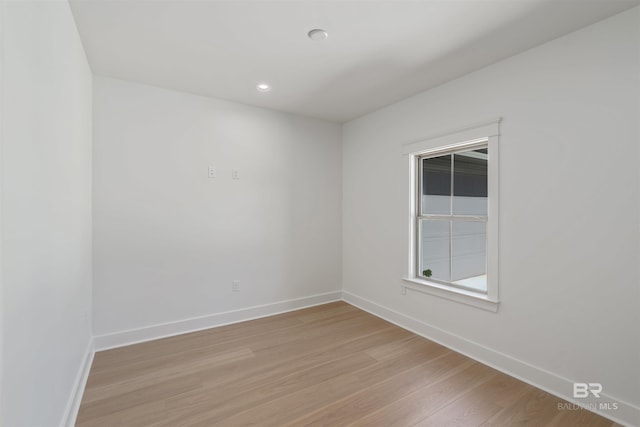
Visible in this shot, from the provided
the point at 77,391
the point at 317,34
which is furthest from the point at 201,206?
the point at 317,34

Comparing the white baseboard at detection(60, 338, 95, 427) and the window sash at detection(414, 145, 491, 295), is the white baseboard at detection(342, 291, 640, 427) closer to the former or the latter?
the window sash at detection(414, 145, 491, 295)

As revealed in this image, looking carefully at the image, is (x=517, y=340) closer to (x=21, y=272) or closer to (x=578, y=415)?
(x=578, y=415)

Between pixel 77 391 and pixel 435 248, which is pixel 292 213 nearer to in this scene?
pixel 435 248

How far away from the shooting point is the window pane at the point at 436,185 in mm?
3041

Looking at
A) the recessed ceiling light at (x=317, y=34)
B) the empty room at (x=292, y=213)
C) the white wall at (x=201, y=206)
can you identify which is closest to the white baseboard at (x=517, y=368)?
the empty room at (x=292, y=213)

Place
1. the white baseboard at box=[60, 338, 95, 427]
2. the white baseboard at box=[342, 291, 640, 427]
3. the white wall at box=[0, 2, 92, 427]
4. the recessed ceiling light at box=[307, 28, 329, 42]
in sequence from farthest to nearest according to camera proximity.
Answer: the recessed ceiling light at box=[307, 28, 329, 42], the white baseboard at box=[342, 291, 640, 427], the white baseboard at box=[60, 338, 95, 427], the white wall at box=[0, 2, 92, 427]

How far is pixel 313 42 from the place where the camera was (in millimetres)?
2225

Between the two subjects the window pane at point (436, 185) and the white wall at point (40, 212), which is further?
the window pane at point (436, 185)

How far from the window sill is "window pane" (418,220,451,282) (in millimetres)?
146

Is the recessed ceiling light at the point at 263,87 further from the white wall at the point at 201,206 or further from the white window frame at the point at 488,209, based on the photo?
the white window frame at the point at 488,209

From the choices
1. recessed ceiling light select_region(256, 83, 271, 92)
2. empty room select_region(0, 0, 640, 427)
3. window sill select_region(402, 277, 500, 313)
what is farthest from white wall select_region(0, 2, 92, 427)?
window sill select_region(402, 277, 500, 313)

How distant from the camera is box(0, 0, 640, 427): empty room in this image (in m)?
1.63

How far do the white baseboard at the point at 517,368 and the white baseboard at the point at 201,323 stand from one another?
112cm

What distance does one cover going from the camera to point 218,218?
3344 millimetres
